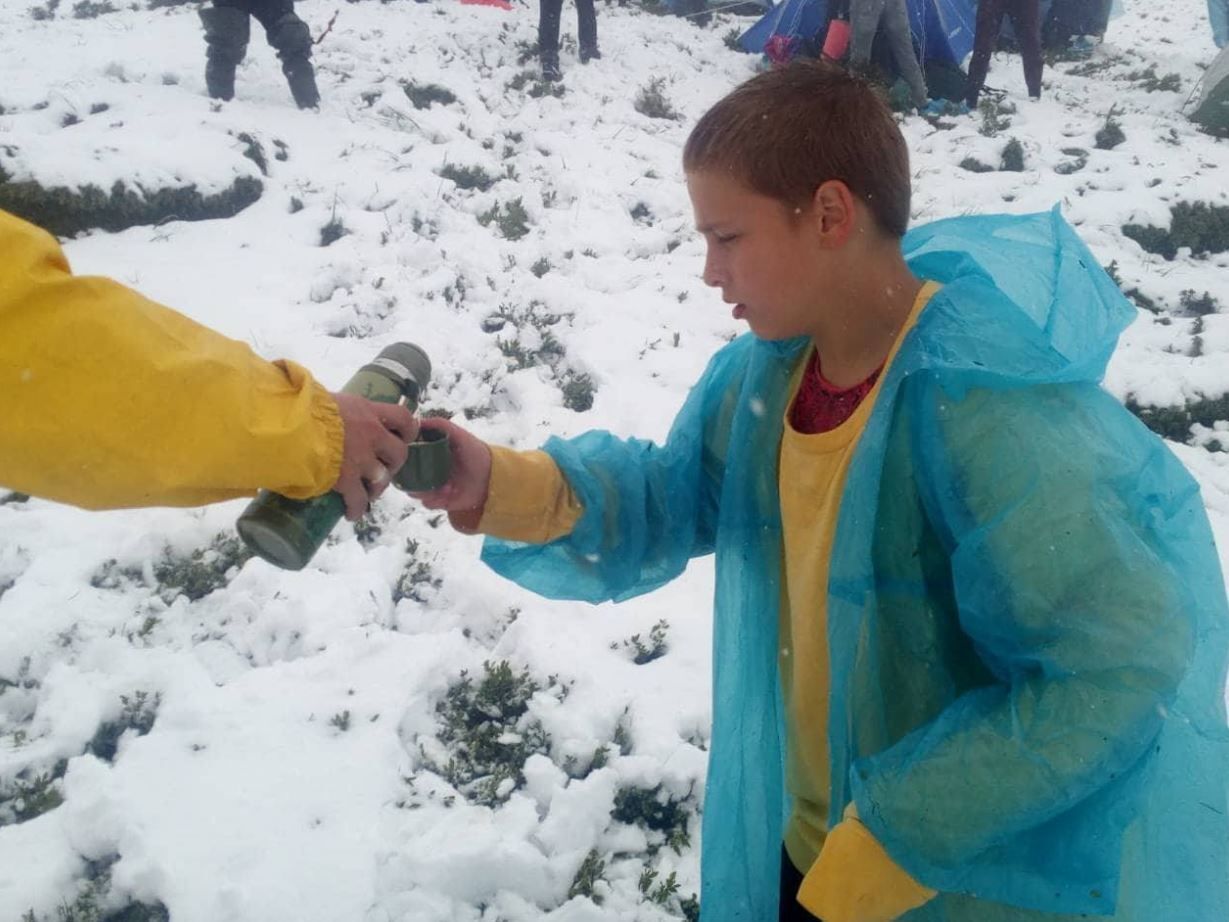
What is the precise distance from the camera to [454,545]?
365 cm

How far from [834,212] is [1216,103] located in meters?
9.89

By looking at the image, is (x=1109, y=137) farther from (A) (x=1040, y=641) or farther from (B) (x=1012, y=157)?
(A) (x=1040, y=641)

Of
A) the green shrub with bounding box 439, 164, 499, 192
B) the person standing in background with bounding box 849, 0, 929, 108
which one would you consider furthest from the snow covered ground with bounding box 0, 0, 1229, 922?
the person standing in background with bounding box 849, 0, 929, 108

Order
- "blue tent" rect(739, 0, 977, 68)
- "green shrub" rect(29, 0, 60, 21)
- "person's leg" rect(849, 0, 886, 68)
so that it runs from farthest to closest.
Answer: "green shrub" rect(29, 0, 60, 21)
"blue tent" rect(739, 0, 977, 68)
"person's leg" rect(849, 0, 886, 68)

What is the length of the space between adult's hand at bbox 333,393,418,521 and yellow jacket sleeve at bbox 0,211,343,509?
0.09m

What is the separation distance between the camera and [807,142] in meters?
1.44

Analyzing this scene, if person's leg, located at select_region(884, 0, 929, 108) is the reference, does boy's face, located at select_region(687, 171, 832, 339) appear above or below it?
above

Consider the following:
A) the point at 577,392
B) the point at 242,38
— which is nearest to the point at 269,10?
the point at 242,38

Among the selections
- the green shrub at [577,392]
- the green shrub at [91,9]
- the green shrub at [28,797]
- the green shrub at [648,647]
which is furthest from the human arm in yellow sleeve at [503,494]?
the green shrub at [91,9]

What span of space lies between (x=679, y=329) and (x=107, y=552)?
10.6ft

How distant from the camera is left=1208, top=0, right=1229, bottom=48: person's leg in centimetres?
1150

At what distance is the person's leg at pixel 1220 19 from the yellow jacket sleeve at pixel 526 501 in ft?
45.0

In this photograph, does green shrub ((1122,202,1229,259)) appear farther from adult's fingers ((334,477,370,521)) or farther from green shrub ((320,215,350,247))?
adult's fingers ((334,477,370,521))

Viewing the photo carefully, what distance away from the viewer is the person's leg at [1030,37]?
28.6 ft
